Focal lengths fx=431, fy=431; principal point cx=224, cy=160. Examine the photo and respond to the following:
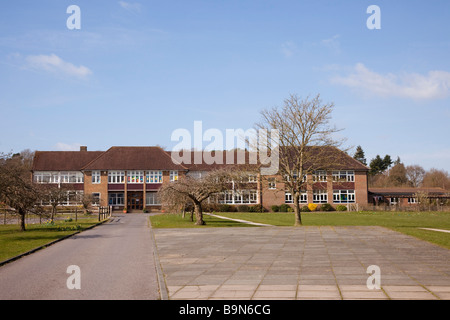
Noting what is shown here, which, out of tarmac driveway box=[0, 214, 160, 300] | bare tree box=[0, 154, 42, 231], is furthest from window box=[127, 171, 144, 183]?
tarmac driveway box=[0, 214, 160, 300]

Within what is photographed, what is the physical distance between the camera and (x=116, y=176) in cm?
6562

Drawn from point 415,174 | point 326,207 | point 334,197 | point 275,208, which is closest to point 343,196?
point 334,197

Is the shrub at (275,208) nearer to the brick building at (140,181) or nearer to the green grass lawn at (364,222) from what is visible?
the brick building at (140,181)

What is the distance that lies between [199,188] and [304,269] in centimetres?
2008

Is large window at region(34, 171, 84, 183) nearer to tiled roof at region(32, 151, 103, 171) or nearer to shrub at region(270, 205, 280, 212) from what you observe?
tiled roof at region(32, 151, 103, 171)

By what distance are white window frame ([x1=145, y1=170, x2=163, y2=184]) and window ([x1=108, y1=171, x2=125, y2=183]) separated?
11.8 ft

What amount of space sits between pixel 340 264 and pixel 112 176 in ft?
189

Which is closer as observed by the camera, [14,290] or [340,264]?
[14,290]

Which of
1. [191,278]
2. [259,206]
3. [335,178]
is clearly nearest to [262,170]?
[335,178]

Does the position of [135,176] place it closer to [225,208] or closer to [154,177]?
[154,177]

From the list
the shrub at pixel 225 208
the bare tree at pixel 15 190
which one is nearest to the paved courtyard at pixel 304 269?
the bare tree at pixel 15 190
